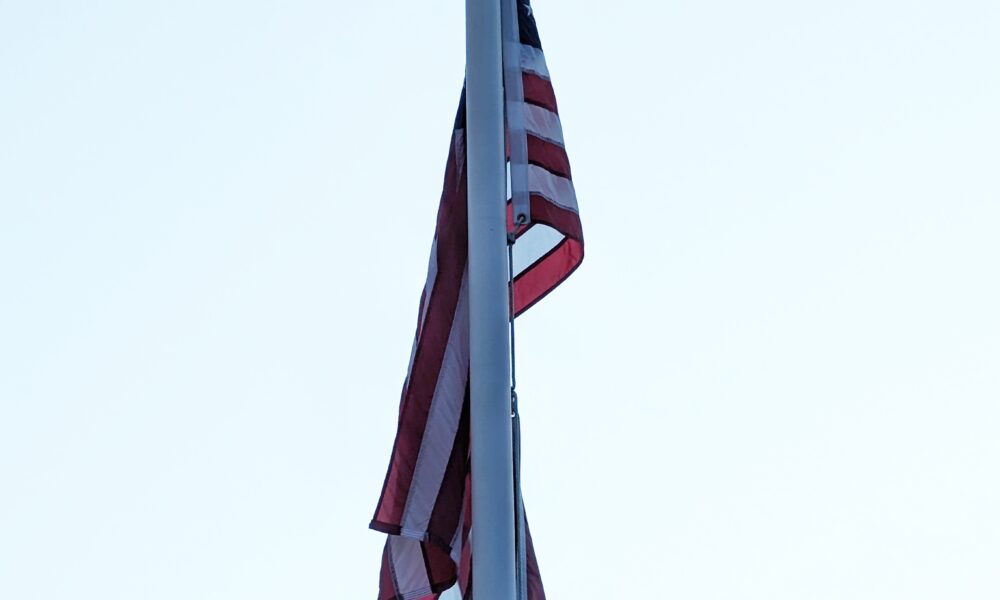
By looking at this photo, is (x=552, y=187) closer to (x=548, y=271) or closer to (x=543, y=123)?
(x=543, y=123)

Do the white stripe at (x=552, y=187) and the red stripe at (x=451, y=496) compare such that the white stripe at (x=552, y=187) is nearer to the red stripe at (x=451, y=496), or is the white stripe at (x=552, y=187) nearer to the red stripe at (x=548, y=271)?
the red stripe at (x=548, y=271)

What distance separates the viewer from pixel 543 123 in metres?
6.79

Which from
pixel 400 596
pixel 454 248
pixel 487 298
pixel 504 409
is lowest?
pixel 400 596

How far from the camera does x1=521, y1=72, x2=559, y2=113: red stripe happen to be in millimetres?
6824

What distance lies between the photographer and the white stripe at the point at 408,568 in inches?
250

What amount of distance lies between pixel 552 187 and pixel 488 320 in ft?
3.53

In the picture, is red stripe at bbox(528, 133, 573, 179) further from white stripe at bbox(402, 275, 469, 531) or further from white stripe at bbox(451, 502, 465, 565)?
white stripe at bbox(451, 502, 465, 565)

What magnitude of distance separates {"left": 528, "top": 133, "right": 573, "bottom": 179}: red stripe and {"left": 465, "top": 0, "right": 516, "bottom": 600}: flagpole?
339 millimetres

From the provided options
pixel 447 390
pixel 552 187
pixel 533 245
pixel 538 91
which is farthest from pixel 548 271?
pixel 447 390

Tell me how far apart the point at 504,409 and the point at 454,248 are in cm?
100

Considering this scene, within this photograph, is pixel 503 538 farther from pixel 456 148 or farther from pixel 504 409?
pixel 456 148

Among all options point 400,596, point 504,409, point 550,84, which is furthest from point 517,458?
point 550,84

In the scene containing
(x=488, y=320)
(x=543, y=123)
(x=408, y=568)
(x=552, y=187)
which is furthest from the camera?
(x=543, y=123)

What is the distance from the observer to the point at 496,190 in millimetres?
6039
